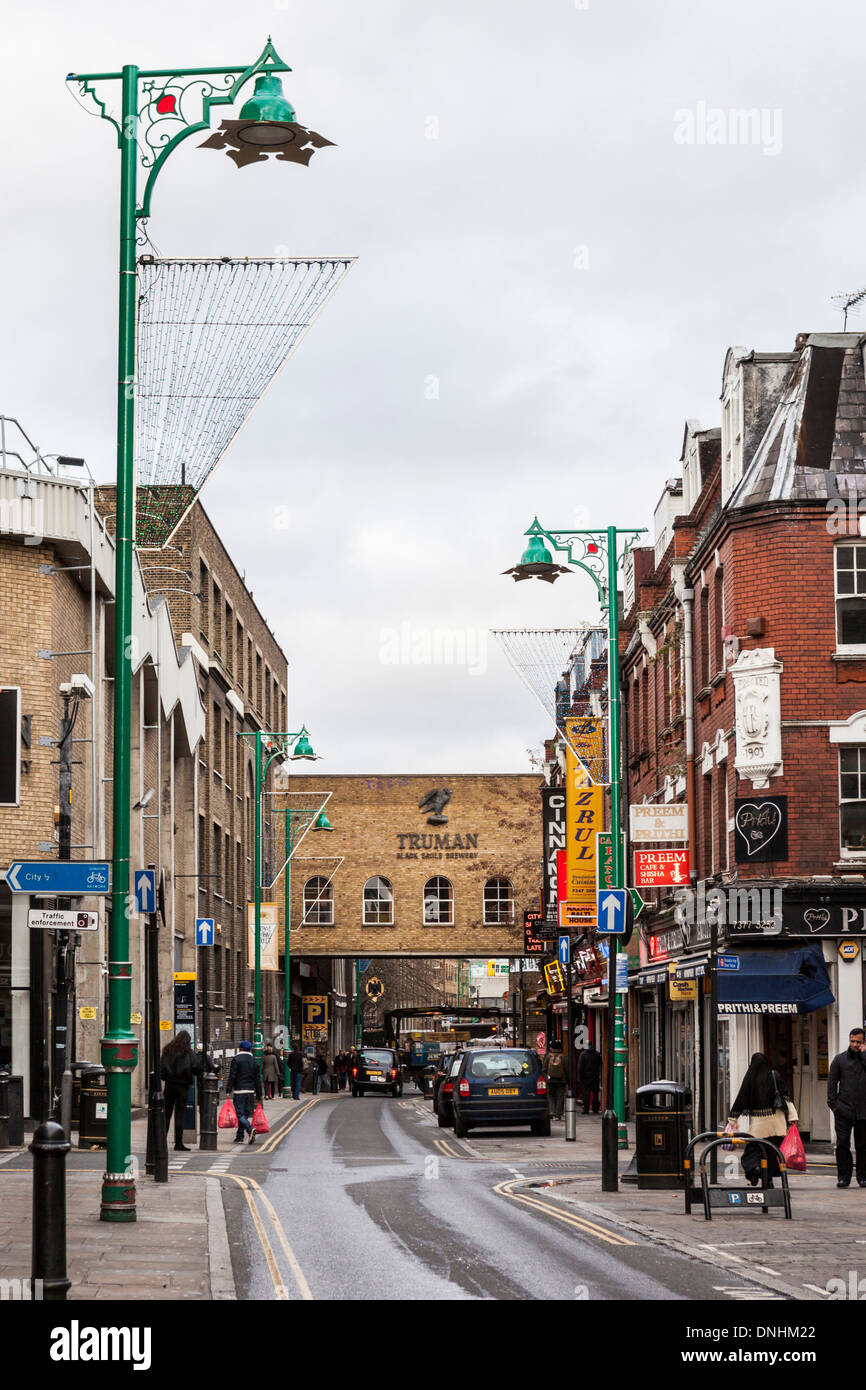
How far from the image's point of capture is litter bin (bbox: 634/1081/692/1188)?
62.8 ft

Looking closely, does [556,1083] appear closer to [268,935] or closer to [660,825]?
[660,825]

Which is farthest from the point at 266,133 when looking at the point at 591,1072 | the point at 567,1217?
the point at 591,1072

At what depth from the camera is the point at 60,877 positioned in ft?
53.2

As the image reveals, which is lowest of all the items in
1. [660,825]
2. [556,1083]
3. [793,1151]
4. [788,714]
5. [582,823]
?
[556,1083]

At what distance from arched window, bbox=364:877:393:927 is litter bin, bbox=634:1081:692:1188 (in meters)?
52.8

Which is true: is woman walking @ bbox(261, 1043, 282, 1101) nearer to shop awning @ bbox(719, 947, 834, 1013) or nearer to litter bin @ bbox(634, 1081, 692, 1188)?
shop awning @ bbox(719, 947, 834, 1013)

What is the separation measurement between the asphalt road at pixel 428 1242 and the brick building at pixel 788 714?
5648 millimetres

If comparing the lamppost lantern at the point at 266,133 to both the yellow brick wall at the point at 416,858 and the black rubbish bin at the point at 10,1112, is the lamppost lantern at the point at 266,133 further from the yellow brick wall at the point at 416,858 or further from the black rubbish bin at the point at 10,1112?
the yellow brick wall at the point at 416,858

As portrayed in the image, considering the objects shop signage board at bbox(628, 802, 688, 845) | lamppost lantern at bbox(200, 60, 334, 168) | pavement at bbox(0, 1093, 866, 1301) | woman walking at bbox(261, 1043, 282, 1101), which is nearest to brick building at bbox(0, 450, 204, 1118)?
pavement at bbox(0, 1093, 866, 1301)

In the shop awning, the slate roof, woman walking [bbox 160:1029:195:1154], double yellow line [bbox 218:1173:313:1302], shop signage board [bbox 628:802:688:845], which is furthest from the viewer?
shop signage board [bbox 628:802:688:845]

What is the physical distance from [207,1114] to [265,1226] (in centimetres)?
1201

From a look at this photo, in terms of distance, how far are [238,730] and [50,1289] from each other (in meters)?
59.8

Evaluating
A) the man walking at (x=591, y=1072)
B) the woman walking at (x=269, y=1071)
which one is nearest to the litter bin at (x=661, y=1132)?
the man walking at (x=591, y=1072)

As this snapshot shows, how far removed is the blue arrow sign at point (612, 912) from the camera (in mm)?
22695
